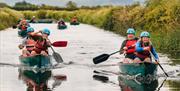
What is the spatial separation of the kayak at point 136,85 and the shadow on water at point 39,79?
2.02 metres

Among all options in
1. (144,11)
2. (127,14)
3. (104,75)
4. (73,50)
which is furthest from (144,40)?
(127,14)

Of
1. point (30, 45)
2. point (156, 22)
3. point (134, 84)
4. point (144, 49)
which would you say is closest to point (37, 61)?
point (30, 45)

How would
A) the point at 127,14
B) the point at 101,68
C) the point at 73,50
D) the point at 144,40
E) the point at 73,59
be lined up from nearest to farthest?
the point at 144,40 → the point at 101,68 → the point at 73,59 → the point at 73,50 → the point at 127,14

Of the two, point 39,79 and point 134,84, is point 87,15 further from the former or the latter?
point 134,84

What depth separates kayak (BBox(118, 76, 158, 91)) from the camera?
1676cm

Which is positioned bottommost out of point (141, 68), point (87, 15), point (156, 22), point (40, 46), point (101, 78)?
point (87, 15)

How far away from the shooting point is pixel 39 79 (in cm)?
1909

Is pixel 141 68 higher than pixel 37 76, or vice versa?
pixel 141 68

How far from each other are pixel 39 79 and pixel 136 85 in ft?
11.3

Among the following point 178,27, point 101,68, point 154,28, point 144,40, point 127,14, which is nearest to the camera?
point 144,40

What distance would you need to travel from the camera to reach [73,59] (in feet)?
92.5

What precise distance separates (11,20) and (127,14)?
83.3ft

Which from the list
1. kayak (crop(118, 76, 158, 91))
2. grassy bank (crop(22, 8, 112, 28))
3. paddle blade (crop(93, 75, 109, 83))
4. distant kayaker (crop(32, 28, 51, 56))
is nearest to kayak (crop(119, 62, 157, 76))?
kayak (crop(118, 76, 158, 91))

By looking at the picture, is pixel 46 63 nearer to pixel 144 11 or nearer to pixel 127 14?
pixel 144 11
